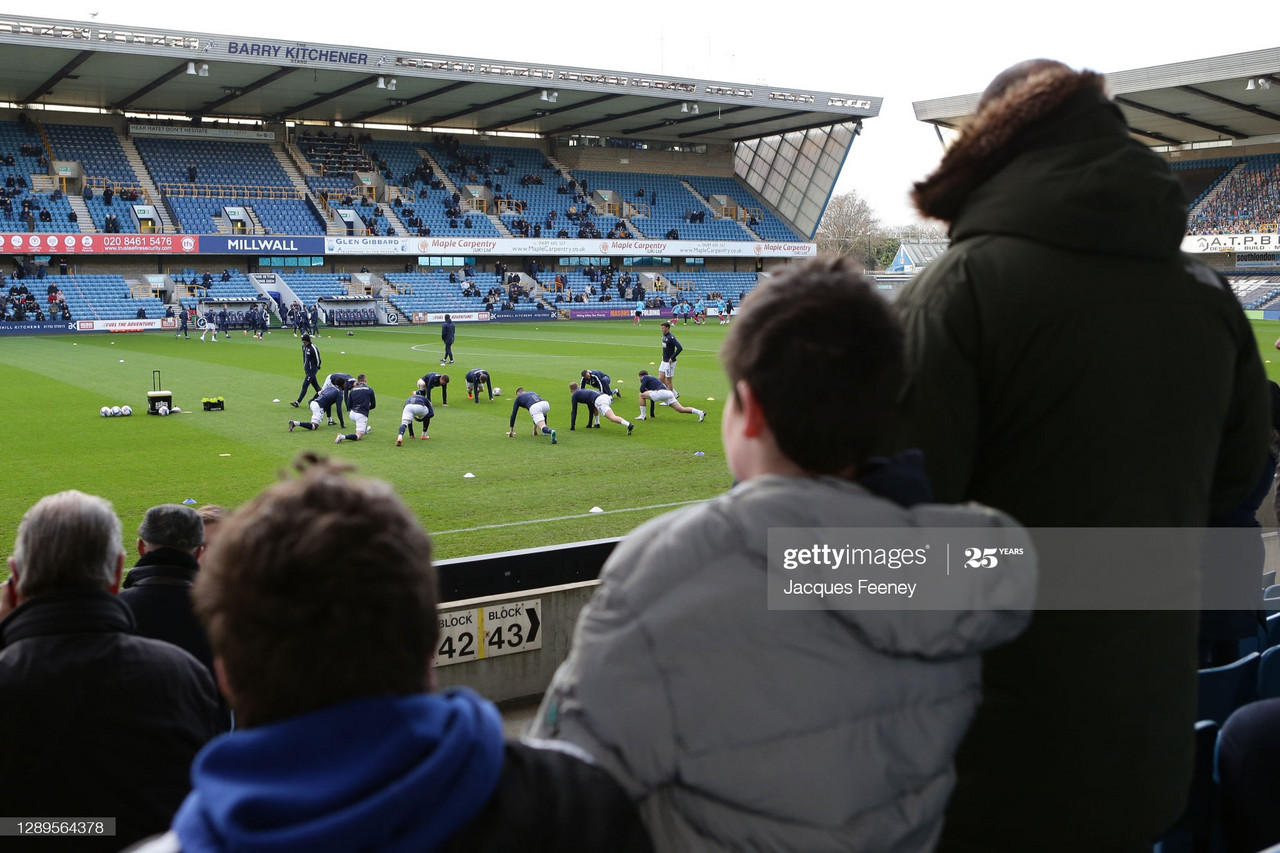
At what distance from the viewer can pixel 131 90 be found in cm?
4684

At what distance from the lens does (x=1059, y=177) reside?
1.78 meters

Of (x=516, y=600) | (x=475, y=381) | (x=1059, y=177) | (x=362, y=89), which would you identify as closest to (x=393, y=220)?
(x=362, y=89)

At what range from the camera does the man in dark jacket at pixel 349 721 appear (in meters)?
1.19

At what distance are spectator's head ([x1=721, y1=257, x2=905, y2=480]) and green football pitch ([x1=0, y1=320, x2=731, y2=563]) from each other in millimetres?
3015

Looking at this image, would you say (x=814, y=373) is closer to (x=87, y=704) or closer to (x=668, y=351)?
(x=87, y=704)

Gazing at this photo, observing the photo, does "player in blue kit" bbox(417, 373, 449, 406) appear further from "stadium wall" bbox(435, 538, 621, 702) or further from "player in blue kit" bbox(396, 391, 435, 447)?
"stadium wall" bbox(435, 538, 621, 702)

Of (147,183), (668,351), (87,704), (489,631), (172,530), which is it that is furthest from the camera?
(147,183)

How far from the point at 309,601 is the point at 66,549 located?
72.9 inches

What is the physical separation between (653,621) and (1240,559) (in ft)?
8.18

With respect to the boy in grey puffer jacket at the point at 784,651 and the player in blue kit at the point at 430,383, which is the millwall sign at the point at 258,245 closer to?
the player in blue kit at the point at 430,383

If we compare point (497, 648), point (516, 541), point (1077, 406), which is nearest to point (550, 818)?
point (1077, 406)

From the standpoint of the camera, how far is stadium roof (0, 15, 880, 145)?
40281 millimetres

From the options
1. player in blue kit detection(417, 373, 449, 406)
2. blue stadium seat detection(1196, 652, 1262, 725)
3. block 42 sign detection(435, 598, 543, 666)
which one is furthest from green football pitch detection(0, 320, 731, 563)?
blue stadium seat detection(1196, 652, 1262, 725)

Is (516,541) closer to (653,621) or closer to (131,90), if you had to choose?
(653,621)
